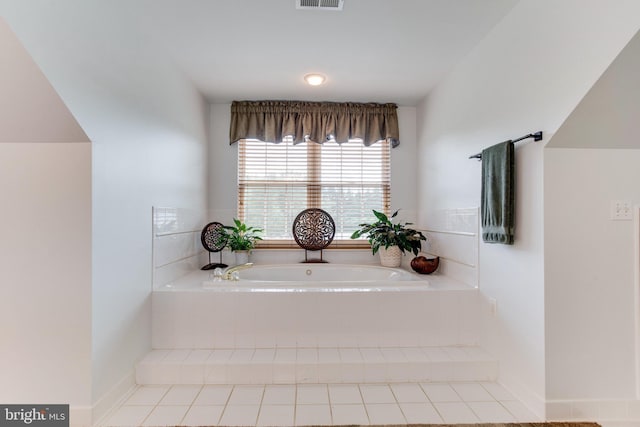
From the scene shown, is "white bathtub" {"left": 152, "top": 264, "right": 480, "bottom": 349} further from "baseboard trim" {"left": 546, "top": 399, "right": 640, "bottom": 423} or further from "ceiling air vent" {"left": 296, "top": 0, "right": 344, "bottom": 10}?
"ceiling air vent" {"left": 296, "top": 0, "right": 344, "bottom": 10}

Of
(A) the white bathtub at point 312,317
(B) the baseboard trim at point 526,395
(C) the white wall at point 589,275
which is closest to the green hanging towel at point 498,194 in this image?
(C) the white wall at point 589,275

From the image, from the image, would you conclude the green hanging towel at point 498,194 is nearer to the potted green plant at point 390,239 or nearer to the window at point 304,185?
the potted green plant at point 390,239

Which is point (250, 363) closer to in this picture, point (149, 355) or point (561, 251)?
point (149, 355)

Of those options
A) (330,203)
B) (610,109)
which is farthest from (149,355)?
(610,109)

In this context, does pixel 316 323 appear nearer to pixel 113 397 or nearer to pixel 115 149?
pixel 113 397

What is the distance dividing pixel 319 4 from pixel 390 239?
6.92 feet

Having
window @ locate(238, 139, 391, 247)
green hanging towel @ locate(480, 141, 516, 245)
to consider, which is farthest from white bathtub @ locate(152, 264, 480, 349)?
window @ locate(238, 139, 391, 247)

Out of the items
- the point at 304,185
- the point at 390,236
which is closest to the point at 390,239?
the point at 390,236

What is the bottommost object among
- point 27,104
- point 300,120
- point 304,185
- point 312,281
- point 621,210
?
point 312,281

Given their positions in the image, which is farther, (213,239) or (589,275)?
(213,239)

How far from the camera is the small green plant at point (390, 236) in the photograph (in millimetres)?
3202

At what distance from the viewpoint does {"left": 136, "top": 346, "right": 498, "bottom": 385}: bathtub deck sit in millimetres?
2070

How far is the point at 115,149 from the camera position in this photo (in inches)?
72.6

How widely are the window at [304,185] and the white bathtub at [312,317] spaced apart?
1365 millimetres
